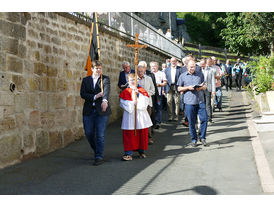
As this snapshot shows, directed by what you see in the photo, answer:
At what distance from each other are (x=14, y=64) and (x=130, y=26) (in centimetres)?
890

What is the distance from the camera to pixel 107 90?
7.46m

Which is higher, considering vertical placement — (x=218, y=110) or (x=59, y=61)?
(x=59, y=61)

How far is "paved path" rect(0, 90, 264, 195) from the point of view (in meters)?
5.52

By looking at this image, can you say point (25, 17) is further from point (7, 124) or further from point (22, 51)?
point (7, 124)

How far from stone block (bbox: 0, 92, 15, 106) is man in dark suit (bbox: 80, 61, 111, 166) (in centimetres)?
129

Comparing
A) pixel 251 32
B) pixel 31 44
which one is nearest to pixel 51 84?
pixel 31 44

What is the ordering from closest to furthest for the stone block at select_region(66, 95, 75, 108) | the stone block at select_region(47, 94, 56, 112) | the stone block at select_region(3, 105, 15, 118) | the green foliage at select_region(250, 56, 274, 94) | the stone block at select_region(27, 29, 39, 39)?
the stone block at select_region(3, 105, 15, 118)
the stone block at select_region(27, 29, 39, 39)
the stone block at select_region(47, 94, 56, 112)
the stone block at select_region(66, 95, 75, 108)
the green foliage at select_region(250, 56, 274, 94)

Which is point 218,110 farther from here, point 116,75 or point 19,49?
point 19,49

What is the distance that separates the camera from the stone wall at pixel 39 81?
7031mm

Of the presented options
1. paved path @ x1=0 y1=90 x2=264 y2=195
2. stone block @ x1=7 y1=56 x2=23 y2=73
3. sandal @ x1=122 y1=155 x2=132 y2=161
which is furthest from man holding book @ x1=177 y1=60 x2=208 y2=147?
stone block @ x1=7 y1=56 x2=23 y2=73

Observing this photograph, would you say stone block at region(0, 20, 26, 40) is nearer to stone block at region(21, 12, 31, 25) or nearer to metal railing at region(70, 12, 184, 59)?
stone block at region(21, 12, 31, 25)

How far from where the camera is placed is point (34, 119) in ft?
26.0
